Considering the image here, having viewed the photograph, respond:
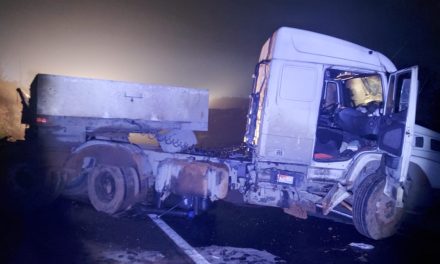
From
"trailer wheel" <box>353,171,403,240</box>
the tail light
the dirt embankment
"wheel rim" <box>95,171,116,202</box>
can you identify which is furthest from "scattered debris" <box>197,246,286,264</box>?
the dirt embankment

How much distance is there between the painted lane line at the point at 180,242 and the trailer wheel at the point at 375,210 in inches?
113

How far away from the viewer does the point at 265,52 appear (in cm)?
Result: 678

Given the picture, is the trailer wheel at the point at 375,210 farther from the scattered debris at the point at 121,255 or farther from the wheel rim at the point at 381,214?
the scattered debris at the point at 121,255

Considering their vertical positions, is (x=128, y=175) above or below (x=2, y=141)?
below

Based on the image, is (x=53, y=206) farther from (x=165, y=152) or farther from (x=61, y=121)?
(x=165, y=152)

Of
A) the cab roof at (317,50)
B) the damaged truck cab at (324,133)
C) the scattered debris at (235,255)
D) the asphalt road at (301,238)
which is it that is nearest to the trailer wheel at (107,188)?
the asphalt road at (301,238)

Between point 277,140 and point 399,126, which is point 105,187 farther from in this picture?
point 399,126

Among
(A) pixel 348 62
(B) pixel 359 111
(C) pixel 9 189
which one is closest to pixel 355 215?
(B) pixel 359 111

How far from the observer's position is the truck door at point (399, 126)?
5.14m

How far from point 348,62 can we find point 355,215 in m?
2.83

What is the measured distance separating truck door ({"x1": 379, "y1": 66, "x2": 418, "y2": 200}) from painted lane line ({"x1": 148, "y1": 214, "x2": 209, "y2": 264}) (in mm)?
3291

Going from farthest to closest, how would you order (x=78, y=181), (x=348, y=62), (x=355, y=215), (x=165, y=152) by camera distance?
(x=78, y=181)
(x=165, y=152)
(x=348, y=62)
(x=355, y=215)

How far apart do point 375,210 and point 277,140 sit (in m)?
2.06

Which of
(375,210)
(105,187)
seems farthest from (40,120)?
(375,210)
